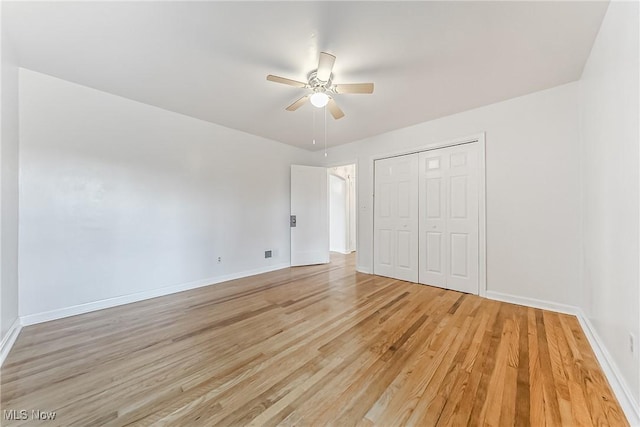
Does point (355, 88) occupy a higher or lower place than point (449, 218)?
higher

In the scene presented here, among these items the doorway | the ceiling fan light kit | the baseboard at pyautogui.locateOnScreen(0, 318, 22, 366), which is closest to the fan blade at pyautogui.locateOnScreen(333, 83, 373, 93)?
the ceiling fan light kit

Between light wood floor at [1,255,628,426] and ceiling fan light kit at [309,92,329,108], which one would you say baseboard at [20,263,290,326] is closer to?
light wood floor at [1,255,628,426]

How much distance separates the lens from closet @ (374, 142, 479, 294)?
3.25 m

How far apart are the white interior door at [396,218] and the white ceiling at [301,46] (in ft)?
4.14

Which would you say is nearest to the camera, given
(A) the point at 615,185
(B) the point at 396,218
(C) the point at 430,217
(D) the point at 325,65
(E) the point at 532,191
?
(A) the point at 615,185

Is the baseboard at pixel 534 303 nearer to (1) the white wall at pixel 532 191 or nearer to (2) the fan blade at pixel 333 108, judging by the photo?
(1) the white wall at pixel 532 191

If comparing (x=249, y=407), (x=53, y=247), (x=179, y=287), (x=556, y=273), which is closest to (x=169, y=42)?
(x=53, y=247)

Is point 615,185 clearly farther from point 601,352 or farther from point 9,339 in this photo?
point 9,339

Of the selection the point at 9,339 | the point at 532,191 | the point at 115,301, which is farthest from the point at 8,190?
the point at 532,191

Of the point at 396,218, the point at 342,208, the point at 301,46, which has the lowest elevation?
the point at 396,218

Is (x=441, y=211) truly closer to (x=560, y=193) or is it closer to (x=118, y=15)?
(x=560, y=193)

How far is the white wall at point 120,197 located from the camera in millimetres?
2441

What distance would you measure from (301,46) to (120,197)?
2.85 metres

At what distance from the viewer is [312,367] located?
170 centimetres
